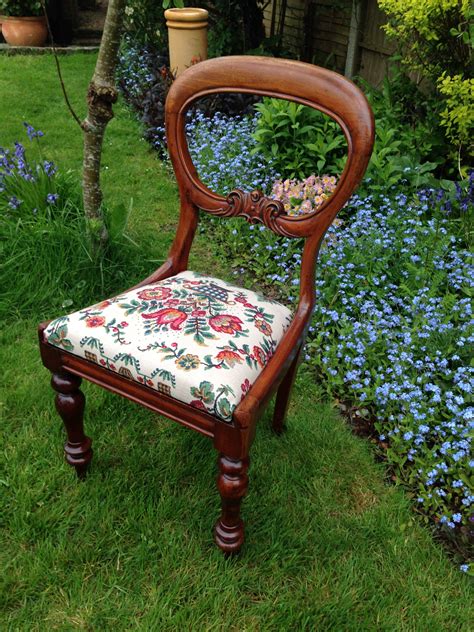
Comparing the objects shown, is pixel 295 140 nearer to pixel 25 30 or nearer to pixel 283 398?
pixel 283 398

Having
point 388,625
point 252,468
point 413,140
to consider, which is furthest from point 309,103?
point 413,140

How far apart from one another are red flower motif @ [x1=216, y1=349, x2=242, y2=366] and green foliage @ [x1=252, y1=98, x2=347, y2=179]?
6.72 feet

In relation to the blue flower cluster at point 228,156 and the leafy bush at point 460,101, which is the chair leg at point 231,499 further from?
the leafy bush at point 460,101

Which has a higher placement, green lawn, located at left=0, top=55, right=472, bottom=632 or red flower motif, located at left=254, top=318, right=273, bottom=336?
red flower motif, located at left=254, top=318, right=273, bottom=336

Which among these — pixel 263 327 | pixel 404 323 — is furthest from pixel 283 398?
pixel 404 323

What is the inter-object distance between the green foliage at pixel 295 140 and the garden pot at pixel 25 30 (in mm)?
5699

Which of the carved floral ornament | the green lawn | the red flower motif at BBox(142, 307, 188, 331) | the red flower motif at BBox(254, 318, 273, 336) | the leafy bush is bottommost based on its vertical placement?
the green lawn

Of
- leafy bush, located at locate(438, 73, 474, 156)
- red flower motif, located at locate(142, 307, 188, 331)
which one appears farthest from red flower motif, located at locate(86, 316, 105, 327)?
leafy bush, located at locate(438, 73, 474, 156)

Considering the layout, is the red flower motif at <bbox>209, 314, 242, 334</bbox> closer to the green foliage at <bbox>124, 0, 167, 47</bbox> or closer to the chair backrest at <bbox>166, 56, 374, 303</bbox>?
the chair backrest at <bbox>166, 56, 374, 303</bbox>

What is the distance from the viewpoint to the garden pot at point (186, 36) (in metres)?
4.54

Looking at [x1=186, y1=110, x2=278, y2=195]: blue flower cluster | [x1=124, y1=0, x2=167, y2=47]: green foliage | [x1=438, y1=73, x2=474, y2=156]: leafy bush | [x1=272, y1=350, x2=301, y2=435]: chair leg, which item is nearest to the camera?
[x1=272, y1=350, x2=301, y2=435]: chair leg

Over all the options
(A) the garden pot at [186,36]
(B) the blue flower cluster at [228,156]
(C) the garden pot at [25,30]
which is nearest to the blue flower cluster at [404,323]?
(B) the blue flower cluster at [228,156]

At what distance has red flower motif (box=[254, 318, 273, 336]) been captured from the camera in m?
1.52

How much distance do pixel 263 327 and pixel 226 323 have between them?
11 cm
